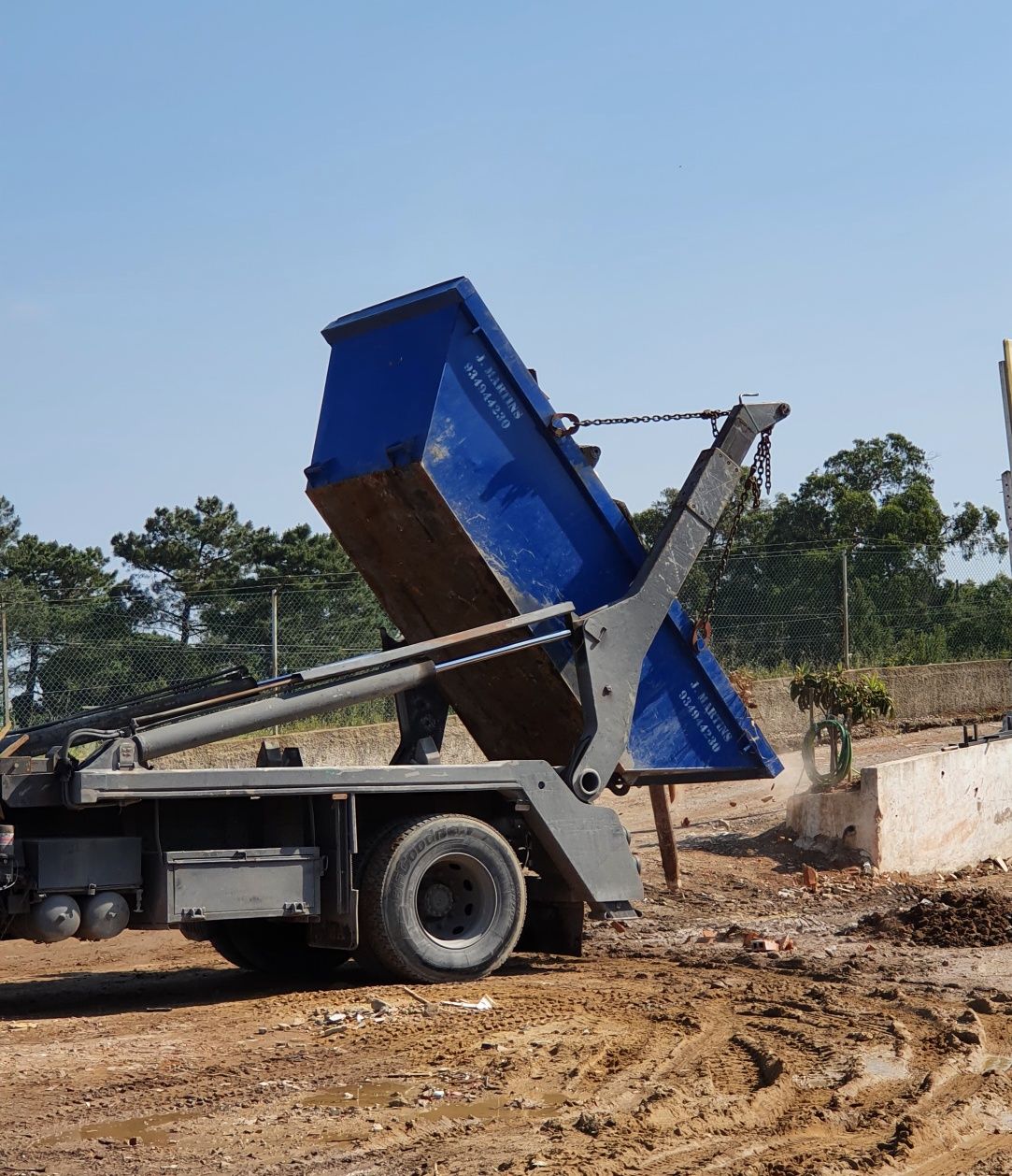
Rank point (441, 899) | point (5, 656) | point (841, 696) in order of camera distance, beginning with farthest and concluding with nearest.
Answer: point (841, 696) < point (5, 656) < point (441, 899)

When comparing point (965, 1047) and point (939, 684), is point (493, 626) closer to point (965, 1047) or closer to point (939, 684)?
point (965, 1047)

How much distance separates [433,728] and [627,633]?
1.46m

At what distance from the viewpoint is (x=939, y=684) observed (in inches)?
871

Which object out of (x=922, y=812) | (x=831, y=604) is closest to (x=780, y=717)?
(x=831, y=604)

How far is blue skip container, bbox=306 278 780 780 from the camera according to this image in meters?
8.59

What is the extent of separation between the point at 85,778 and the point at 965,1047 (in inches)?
167

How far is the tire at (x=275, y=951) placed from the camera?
885 cm

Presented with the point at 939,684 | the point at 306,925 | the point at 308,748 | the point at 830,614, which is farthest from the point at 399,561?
the point at 939,684

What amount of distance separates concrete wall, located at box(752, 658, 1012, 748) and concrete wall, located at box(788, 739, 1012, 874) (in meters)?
6.91

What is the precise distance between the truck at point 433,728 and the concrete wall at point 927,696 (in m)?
10.8

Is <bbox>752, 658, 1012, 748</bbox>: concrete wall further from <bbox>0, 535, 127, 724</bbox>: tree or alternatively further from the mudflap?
the mudflap

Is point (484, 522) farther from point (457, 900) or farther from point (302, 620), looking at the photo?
point (302, 620)

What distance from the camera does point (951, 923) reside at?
31.4 ft

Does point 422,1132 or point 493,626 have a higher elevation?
point 493,626
